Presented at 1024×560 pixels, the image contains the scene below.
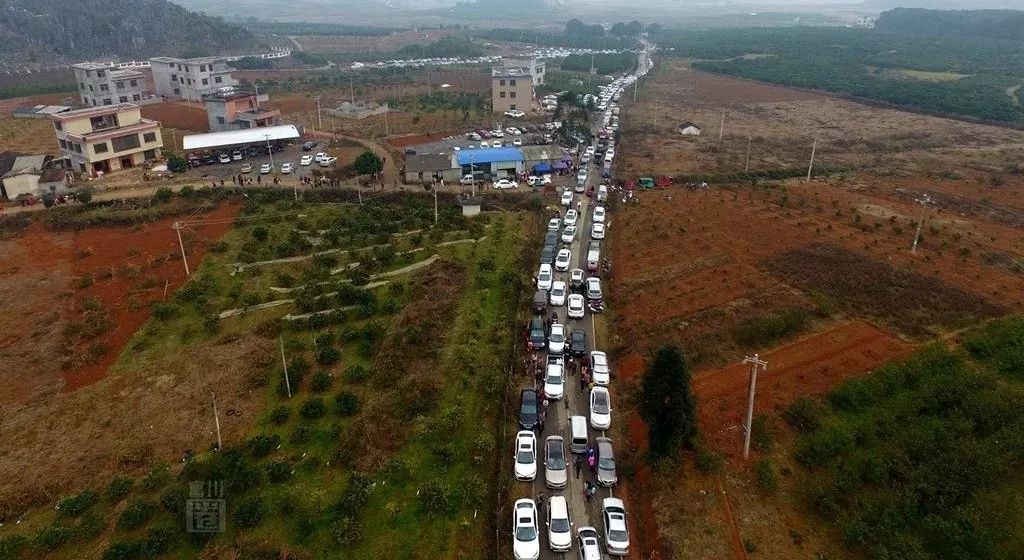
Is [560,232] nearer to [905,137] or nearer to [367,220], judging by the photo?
[367,220]

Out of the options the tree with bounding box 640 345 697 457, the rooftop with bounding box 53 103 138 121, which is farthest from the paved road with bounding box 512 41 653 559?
the rooftop with bounding box 53 103 138 121

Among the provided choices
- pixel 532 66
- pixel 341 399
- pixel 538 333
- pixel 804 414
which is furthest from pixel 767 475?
pixel 532 66

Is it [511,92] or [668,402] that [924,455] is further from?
[511,92]

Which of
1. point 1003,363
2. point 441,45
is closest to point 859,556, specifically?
point 1003,363

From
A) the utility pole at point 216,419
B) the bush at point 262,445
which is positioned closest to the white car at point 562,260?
the bush at point 262,445

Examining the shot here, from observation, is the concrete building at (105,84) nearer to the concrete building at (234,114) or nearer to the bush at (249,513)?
the concrete building at (234,114)

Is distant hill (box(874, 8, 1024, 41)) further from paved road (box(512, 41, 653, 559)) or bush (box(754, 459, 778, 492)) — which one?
bush (box(754, 459, 778, 492))
